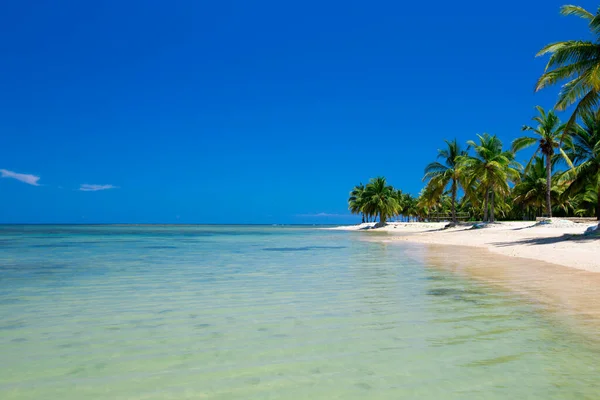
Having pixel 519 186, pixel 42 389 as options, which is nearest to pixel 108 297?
pixel 42 389

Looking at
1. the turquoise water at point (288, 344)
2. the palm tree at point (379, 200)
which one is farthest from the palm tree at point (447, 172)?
the turquoise water at point (288, 344)

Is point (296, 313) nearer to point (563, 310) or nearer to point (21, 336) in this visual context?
point (21, 336)

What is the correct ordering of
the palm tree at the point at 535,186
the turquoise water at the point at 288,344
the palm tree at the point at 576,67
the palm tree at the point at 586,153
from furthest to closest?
→ the palm tree at the point at 535,186 < the palm tree at the point at 586,153 < the palm tree at the point at 576,67 < the turquoise water at the point at 288,344

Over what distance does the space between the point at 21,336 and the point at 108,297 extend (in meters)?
2.58

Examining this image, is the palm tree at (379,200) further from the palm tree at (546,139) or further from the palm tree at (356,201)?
the palm tree at (546,139)

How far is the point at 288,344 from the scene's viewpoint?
4.43m

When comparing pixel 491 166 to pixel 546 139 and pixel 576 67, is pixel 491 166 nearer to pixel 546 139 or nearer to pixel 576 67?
pixel 546 139

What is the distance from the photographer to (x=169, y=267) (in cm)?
1243

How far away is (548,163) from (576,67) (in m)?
17.8

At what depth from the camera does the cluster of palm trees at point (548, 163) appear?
61.3ft

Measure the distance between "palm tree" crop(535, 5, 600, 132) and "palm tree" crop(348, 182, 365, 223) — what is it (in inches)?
2056

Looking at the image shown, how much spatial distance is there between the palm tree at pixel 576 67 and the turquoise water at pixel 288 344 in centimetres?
1507

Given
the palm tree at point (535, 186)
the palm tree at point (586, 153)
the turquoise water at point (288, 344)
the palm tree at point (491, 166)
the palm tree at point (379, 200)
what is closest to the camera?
Result: the turquoise water at point (288, 344)

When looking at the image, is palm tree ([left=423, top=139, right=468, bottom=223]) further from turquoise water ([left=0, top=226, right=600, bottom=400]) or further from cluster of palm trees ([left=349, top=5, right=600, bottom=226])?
turquoise water ([left=0, top=226, right=600, bottom=400])
